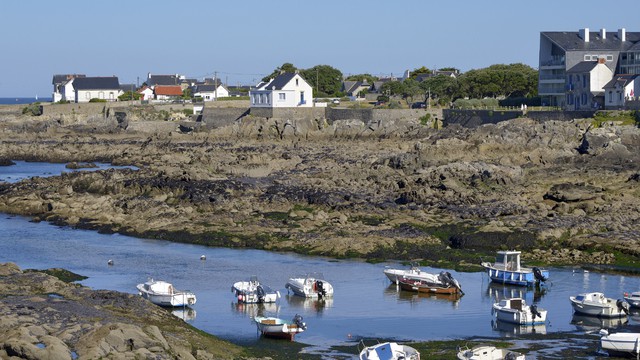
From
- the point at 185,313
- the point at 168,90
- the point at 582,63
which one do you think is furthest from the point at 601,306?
the point at 168,90

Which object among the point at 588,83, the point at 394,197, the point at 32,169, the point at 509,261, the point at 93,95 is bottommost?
the point at 509,261

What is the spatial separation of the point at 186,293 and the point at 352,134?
41.6 m

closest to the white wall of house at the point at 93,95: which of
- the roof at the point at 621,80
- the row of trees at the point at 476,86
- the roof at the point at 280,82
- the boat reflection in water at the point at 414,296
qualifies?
the row of trees at the point at 476,86

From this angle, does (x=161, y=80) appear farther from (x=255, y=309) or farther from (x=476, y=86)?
(x=255, y=309)

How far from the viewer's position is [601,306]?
Result: 26.7m

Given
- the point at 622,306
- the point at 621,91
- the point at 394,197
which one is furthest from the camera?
the point at 621,91

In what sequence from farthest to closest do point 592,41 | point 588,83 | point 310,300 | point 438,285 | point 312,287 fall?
point 592,41 < point 588,83 < point 438,285 < point 312,287 < point 310,300

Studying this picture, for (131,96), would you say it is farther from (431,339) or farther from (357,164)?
(431,339)

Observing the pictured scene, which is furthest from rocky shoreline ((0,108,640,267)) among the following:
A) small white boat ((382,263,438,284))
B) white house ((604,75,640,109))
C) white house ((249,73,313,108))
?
white house ((249,73,313,108))

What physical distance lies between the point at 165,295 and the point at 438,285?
7511 millimetres

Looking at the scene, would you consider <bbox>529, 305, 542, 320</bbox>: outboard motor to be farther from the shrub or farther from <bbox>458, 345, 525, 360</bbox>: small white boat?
the shrub

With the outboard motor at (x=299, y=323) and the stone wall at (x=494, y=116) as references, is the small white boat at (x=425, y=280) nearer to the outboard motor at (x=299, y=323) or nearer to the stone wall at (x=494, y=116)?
the outboard motor at (x=299, y=323)

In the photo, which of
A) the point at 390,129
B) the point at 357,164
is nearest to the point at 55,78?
the point at 390,129

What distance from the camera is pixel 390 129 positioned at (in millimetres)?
68188
